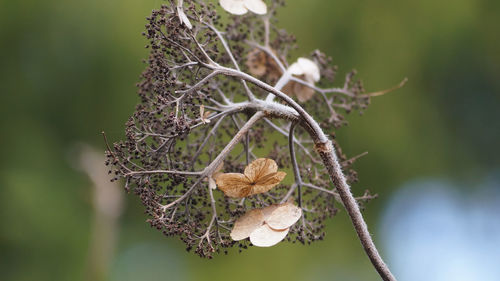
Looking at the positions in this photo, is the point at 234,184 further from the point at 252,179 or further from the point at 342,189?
the point at 342,189

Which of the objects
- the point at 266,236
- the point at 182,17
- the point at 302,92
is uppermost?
the point at 302,92

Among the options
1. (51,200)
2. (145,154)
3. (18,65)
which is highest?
(18,65)

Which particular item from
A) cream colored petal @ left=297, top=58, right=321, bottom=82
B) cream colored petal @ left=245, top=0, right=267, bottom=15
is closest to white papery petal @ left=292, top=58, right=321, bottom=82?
cream colored petal @ left=297, top=58, right=321, bottom=82

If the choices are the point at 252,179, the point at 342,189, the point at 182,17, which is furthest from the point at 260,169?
the point at 182,17

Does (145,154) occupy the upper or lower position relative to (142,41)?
lower

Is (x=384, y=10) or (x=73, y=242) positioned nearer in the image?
(x=73, y=242)

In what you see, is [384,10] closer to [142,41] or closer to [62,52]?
[142,41]

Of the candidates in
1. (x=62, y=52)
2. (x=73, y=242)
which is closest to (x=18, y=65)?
(x=62, y=52)
